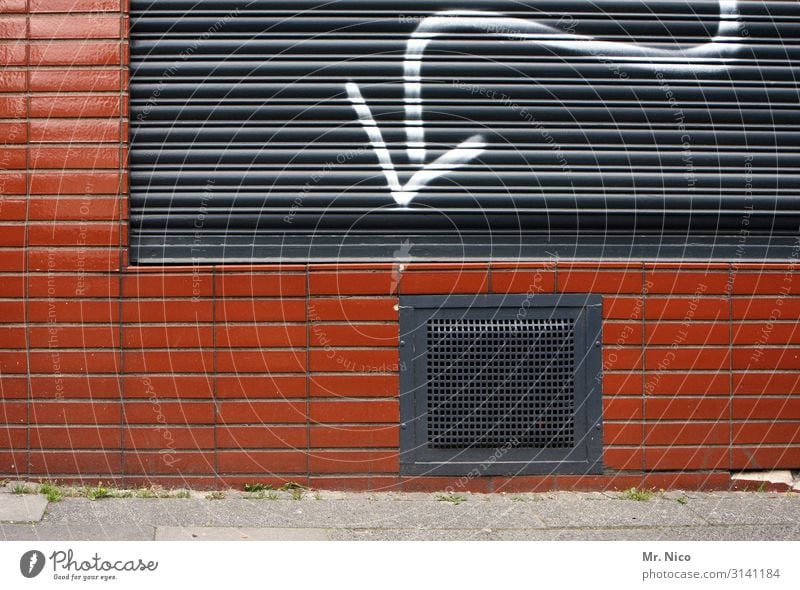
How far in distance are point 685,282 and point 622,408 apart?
861 millimetres

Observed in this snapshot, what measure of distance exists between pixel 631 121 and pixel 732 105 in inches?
25.4

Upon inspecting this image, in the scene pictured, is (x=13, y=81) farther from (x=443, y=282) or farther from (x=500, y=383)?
(x=500, y=383)

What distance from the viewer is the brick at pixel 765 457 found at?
646 cm

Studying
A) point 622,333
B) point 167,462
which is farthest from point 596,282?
point 167,462

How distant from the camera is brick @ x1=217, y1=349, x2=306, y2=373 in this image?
6.30 meters

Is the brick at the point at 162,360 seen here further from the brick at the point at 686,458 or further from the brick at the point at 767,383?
the brick at the point at 767,383

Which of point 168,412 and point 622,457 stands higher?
point 168,412

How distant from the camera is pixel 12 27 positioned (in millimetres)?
6289

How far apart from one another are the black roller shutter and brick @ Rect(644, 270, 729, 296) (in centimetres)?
17

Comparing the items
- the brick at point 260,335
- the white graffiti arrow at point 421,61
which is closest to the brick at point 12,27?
the white graffiti arrow at point 421,61

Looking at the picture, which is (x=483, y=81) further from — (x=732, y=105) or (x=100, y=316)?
(x=100, y=316)

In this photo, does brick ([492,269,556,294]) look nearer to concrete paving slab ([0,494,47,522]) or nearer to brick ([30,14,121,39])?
brick ([30,14,121,39])

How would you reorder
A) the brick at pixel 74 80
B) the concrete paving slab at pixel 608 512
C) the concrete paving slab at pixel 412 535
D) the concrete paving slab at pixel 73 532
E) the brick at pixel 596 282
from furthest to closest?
1. the brick at pixel 596 282
2. the brick at pixel 74 80
3. the concrete paving slab at pixel 608 512
4. the concrete paving slab at pixel 412 535
5. the concrete paving slab at pixel 73 532

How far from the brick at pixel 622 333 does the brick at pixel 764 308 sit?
2.00ft
